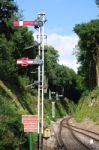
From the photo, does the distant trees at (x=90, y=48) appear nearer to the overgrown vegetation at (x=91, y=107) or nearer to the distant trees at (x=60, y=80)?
the overgrown vegetation at (x=91, y=107)

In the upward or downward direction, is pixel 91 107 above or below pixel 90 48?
below

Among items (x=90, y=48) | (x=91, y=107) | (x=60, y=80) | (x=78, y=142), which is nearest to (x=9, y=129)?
(x=78, y=142)

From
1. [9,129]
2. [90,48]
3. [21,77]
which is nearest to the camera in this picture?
[9,129]

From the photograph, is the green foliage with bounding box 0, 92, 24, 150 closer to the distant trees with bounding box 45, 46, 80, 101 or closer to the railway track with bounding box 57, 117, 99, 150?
the railway track with bounding box 57, 117, 99, 150

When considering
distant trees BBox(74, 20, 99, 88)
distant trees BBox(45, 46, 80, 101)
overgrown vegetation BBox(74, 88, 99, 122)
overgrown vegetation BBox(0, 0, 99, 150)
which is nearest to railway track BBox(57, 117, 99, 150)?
overgrown vegetation BBox(0, 0, 99, 150)

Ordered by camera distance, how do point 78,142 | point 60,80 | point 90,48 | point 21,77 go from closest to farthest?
point 78,142 < point 21,77 < point 90,48 < point 60,80

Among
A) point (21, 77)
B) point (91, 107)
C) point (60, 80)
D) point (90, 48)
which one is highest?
point (90, 48)

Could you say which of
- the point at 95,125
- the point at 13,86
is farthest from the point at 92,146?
the point at 95,125

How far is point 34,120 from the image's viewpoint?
763 inches

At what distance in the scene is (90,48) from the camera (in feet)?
257

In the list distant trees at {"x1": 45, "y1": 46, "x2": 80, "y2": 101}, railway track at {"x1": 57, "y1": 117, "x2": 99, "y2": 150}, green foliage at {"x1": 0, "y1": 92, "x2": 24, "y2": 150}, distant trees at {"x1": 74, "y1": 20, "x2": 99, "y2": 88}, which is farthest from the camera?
distant trees at {"x1": 45, "y1": 46, "x2": 80, "y2": 101}

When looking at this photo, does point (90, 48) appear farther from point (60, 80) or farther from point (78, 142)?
point (78, 142)

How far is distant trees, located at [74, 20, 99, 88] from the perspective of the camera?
248ft

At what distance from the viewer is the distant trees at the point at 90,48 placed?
75500 mm
